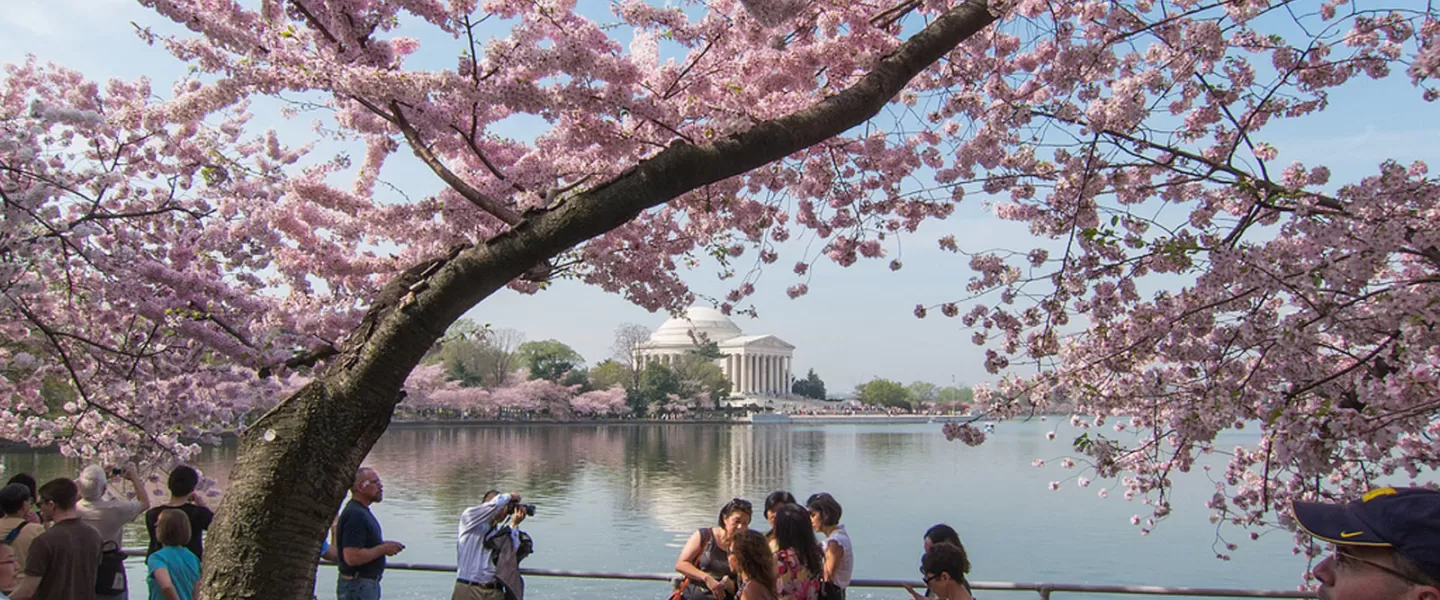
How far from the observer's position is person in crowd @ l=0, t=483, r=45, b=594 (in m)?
4.20

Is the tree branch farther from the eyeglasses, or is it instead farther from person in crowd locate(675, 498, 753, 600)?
the eyeglasses

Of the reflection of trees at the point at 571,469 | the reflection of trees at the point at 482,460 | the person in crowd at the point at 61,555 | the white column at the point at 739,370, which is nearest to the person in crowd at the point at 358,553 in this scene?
the person in crowd at the point at 61,555

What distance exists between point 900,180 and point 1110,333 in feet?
4.93

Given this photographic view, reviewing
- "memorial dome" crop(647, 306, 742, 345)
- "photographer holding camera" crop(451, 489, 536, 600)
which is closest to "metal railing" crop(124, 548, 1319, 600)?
"photographer holding camera" crop(451, 489, 536, 600)

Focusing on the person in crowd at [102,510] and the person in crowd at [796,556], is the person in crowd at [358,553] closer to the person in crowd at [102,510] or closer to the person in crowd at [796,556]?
the person in crowd at [102,510]

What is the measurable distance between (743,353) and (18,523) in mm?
96900

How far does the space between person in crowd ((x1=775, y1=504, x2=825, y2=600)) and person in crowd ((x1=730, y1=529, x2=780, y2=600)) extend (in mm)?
197

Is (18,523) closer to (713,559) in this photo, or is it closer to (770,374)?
(713,559)

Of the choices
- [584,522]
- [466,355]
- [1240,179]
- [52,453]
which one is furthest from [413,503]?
[466,355]

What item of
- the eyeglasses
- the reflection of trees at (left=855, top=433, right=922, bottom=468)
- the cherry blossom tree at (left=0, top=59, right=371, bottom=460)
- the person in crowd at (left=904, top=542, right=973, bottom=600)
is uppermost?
the cherry blossom tree at (left=0, top=59, right=371, bottom=460)

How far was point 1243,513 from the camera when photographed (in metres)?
5.75

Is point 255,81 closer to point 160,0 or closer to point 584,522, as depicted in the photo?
point 160,0

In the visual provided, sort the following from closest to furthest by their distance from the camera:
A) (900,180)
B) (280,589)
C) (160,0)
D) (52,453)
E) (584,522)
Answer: (280,589) → (160,0) → (900,180) → (584,522) → (52,453)

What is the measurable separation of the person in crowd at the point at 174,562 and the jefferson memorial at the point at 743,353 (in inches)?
3420
